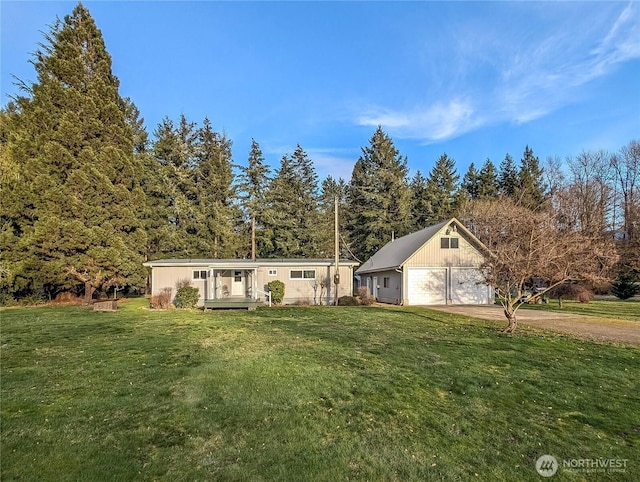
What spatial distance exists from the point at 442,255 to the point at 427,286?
2.11 meters

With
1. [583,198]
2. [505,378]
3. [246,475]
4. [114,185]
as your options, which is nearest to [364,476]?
[246,475]

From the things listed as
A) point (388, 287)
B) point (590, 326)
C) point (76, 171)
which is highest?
point (76, 171)

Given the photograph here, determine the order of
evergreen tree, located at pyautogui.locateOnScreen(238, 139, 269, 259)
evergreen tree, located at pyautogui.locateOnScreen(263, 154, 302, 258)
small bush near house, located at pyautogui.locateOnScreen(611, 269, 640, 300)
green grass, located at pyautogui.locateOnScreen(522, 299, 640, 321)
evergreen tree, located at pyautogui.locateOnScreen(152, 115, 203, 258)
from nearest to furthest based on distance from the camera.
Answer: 1. green grass, located at pyautogui.locateOnScreen(522, 299, 640, 321)
2. small bush near house, located at pyautogui.locateOnScreen(611, 269, 640, 300)
3. evergreen tree, located at pyautogui.locateOnScreen(152, 115, 203, 258)
4. evergreen tree, located at pyautogui.locateOnScreen(263, 154, 302, 258)
5. evergreen tree, located at pyautogui.locateOnScreen(238, 139, 269, 259)

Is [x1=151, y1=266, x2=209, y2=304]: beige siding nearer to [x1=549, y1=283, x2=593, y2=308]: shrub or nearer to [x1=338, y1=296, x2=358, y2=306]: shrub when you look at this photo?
[x1=338, y1=296, x2=358, y2=306]: shrub

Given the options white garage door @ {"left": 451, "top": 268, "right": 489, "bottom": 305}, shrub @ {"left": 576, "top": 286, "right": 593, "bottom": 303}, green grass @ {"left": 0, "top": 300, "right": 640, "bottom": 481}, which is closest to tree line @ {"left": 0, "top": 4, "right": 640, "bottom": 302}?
shrub @ {"left": 576, "top": 286, "right": 593, "bottom": 303}

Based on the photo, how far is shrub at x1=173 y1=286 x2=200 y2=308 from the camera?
68.6 ft

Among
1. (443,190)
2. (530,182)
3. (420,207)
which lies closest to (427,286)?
(420,207)

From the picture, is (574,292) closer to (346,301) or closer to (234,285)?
(346,301)

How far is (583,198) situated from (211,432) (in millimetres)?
38837

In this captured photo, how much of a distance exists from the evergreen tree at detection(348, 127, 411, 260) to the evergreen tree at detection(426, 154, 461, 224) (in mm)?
2736

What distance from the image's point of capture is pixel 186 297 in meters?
20.9

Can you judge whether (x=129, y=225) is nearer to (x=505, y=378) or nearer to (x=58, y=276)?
(x=58, y=276)

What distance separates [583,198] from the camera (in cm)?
3431

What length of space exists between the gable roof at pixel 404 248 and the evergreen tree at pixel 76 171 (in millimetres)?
15981
